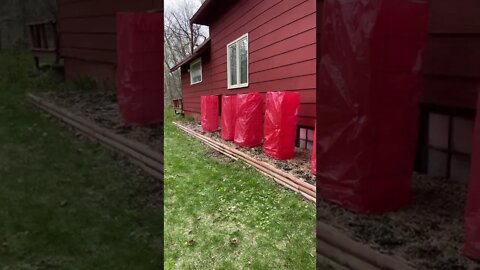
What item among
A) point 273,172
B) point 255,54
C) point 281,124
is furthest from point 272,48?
point 273,172

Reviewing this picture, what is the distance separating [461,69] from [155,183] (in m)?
0.62

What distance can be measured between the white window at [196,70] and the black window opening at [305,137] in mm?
392

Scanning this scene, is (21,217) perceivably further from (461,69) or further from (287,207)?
(461,69)

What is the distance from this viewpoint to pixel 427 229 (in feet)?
1.58

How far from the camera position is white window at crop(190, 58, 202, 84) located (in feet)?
3.44

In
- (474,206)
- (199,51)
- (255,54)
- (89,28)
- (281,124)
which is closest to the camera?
(474,206)

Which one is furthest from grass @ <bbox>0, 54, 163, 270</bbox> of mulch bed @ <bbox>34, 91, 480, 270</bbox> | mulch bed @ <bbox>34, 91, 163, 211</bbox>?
mulch bed @ <bbox>34, 91, 480, 270</bbox>

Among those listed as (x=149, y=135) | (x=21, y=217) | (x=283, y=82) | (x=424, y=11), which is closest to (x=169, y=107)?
(x=149, y=135)

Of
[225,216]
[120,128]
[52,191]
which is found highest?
[120,128]

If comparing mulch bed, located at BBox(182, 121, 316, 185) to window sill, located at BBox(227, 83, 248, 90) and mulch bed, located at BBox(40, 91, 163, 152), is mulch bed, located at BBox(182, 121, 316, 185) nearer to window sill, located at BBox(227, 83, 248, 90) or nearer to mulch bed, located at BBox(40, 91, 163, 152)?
window sill, located at BBox(227, 83, 248, 90)

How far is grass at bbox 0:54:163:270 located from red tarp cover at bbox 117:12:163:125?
103 mm

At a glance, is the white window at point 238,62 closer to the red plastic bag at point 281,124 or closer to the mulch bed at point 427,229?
Result: the red plastic bag at point 281,124

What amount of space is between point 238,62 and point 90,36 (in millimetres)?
379

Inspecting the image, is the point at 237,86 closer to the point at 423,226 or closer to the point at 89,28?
the point at 89,28
